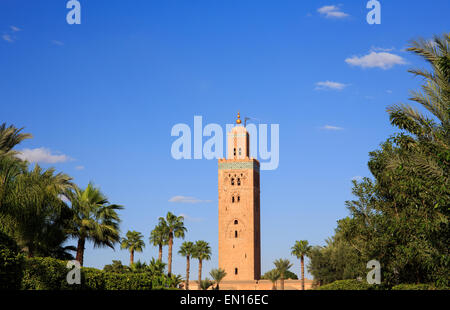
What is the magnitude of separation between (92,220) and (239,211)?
2010 inches

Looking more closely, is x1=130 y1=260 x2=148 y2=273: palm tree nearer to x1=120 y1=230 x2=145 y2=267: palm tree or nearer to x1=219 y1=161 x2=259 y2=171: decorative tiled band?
x1=120 y1=230 x2=145 y2=267: palm tree

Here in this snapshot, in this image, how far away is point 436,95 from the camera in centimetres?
1781

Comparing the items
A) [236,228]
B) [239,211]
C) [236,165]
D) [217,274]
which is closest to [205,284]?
Result: [217,274]

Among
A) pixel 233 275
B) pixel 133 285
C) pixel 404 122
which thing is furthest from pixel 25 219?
pixel 233 275

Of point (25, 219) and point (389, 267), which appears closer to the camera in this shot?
point (25, 219)

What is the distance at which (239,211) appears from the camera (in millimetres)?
76875

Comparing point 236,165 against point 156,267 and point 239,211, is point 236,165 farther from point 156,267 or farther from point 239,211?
point 156,267

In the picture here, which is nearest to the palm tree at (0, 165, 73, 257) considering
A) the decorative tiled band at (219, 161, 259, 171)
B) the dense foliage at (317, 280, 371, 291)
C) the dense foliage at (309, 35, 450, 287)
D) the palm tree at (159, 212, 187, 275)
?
the dense foliage at (309, 35, 450, 287)

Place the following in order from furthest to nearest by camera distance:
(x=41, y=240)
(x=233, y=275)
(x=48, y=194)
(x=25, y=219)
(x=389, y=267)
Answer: (x=233, y=275) < (x=389, y=267) < (x=41, y=240) < (x=48, y=194) < (x=25, y=219)

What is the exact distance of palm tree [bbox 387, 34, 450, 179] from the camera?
16797 mm

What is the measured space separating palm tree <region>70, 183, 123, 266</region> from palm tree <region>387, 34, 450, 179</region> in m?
14.1
